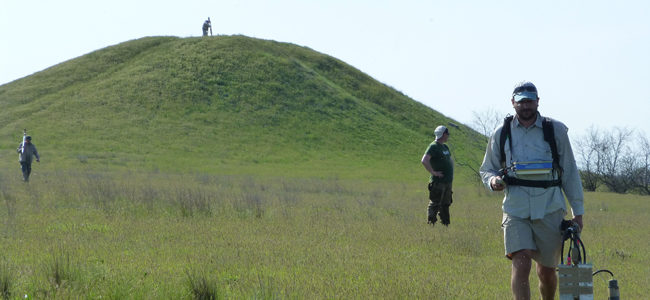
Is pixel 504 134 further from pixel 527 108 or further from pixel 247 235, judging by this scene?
pixel 247 235

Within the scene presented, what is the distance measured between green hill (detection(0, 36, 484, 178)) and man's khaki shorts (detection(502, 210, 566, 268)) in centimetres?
3528

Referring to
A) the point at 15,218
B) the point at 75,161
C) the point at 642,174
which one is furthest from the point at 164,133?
the point at 15,218

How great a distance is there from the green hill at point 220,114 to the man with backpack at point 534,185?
35.3 meters

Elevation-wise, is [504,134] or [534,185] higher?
[504,134]

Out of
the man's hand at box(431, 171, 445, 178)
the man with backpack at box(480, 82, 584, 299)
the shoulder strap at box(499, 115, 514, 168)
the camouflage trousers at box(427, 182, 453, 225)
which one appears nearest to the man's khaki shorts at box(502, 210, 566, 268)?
the man with backpack at box(480, 82, 584, 299)

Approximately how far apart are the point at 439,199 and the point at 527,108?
696 cm

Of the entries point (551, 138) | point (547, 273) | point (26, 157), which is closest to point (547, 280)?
point (547, 273)

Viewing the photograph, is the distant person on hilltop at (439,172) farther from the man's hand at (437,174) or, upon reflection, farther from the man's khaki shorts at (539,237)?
the man's khaki shorts at (539,237)

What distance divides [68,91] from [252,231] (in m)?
61.9

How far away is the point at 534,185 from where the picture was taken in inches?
219

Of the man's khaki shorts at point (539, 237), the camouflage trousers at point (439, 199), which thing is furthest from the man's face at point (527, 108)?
the camouflage trousers at point (439, 199)

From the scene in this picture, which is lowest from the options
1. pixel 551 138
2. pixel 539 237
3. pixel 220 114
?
pixel 539 237

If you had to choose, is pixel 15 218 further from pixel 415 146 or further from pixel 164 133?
pixel 415 146

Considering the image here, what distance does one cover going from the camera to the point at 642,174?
38.4 metres
